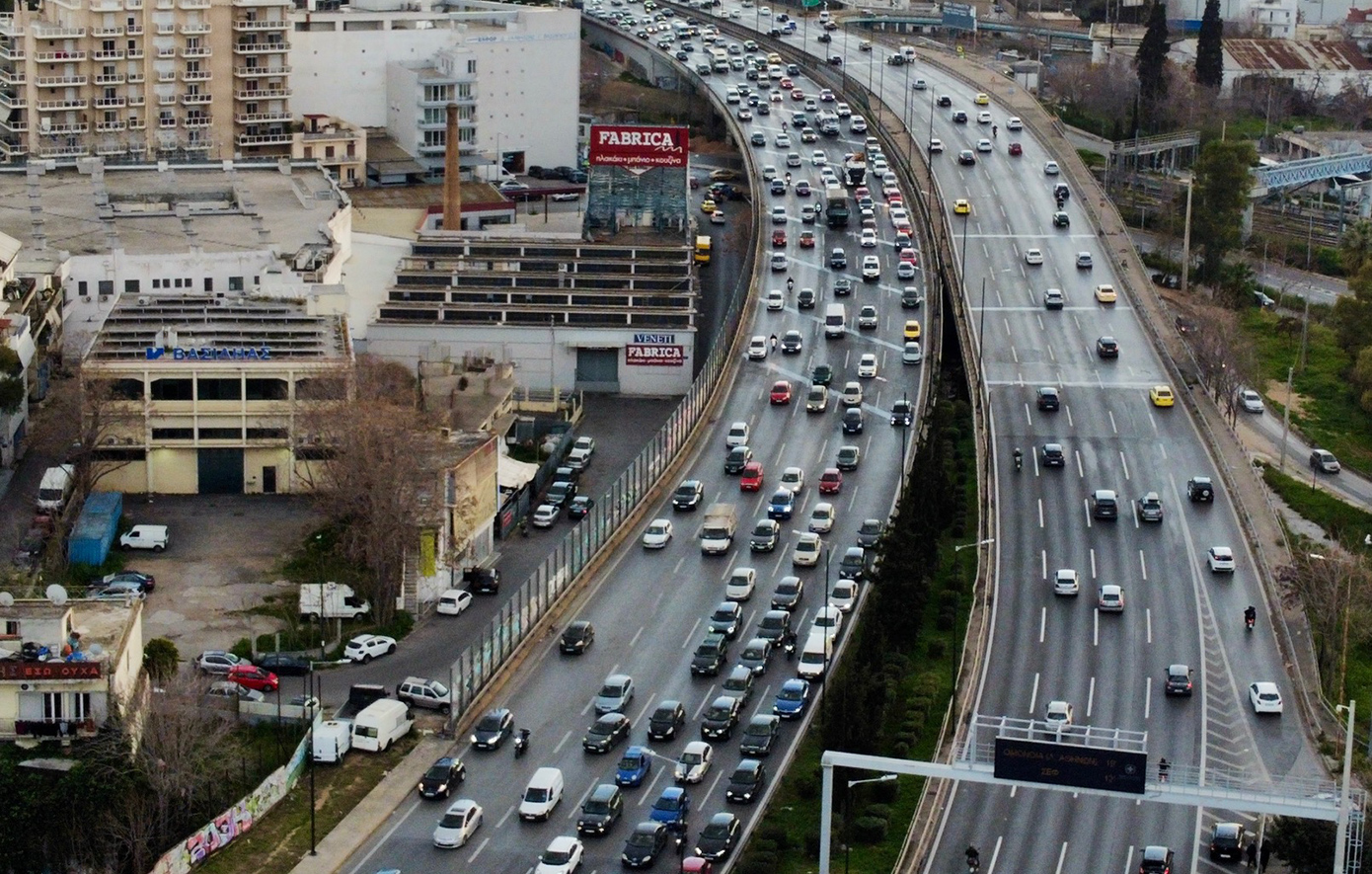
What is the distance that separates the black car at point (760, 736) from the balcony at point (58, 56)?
97451 mm

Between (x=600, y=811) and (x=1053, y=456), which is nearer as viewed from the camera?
(x=600, y=811)

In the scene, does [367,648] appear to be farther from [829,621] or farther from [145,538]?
[829,621]

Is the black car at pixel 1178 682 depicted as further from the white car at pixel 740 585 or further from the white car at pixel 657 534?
the white car at pixel 657 534

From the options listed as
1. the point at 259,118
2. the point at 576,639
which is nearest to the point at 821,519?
the point at 576,639

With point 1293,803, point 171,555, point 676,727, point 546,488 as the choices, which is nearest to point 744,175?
point 546,488

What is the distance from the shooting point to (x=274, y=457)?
124688 mm

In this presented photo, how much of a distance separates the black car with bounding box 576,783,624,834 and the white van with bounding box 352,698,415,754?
27.9 feet

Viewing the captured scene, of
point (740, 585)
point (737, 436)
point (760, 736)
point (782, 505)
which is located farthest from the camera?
point (737, 436)

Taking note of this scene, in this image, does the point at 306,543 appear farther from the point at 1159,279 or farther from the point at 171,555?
the point at 1159,279

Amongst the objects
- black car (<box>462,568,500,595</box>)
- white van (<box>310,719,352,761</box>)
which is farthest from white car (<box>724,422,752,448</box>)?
white van (<box>310,719,352,761</box>)

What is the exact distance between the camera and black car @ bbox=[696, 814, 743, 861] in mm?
88250

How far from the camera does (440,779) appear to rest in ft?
306

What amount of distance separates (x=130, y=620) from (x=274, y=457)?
86.0 feet

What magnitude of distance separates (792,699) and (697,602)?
12288mm
